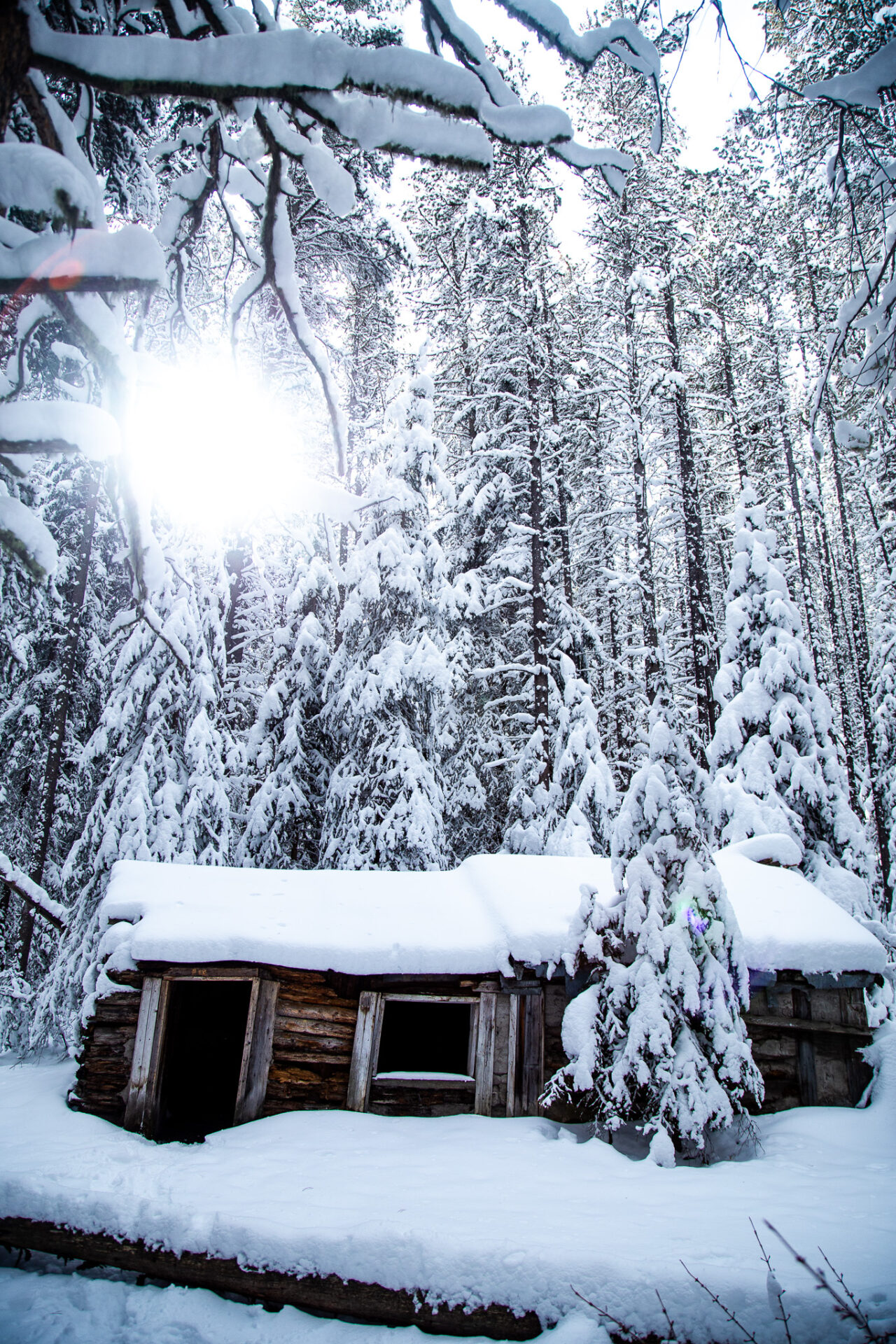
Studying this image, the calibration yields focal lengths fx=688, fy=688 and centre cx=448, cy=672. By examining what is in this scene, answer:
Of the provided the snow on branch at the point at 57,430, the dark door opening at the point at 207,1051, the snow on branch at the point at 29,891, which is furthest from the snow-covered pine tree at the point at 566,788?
the snow on branch at the point at 57,430

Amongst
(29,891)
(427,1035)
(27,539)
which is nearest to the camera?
(27,539)

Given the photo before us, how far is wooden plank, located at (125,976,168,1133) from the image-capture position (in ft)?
23.5

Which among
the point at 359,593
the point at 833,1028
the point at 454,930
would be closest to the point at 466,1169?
the point at 454,930

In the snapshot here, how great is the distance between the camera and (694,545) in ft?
58.7

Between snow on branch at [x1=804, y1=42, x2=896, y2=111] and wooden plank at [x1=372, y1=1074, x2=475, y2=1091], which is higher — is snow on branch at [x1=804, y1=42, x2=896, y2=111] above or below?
above

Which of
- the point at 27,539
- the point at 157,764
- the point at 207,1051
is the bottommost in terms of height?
the point at 207,1051

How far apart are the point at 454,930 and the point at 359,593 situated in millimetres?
8207

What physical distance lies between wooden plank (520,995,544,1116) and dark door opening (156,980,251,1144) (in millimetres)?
3751

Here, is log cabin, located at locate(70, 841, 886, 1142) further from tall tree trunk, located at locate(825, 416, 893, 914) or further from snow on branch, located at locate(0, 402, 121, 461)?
tall tree trunk, located at locate(825, 416, 893, 914)

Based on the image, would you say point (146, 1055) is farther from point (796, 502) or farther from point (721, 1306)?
point (796, 502)

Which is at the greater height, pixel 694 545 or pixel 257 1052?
pixel 694 545

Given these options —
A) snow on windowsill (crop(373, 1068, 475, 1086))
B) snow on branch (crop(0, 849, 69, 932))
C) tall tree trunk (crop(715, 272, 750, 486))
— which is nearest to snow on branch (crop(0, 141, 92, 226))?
snow on windowsill (crop(373, 1068, 475, 1086))

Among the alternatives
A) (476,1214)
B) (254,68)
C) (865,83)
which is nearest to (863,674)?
(476,1214)

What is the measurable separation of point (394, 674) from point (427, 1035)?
6.42m
